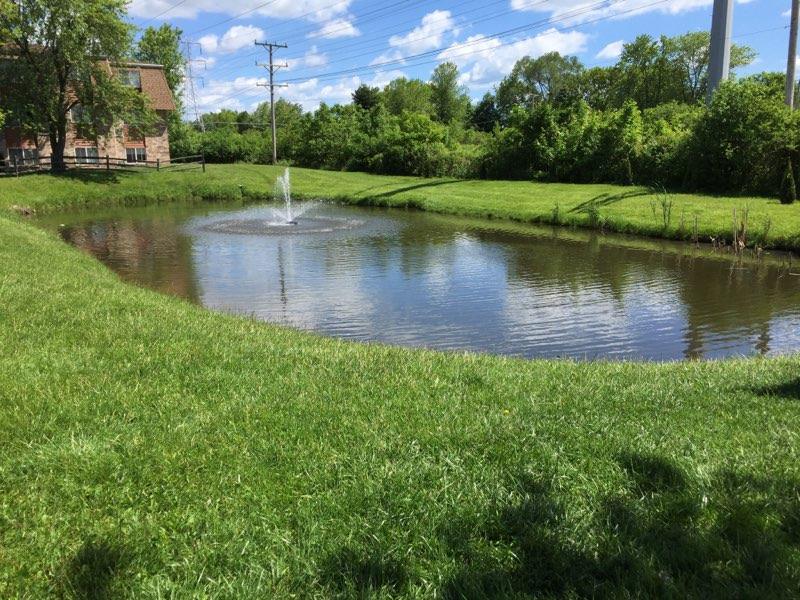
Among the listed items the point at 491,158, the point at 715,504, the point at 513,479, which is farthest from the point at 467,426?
the point at 491,158

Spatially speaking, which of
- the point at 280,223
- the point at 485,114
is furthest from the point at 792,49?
the point at 485,114

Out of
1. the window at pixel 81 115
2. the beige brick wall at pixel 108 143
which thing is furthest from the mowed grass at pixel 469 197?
the beige brick wall at pixel 108 143

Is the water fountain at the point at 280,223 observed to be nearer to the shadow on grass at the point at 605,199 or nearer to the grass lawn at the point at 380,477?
the shadow on grass at the point at 605,199

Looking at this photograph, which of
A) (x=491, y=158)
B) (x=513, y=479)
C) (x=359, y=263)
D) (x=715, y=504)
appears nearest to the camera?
(x=715, y=504)

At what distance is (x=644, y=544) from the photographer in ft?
10.8

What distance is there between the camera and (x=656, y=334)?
38.8 feet

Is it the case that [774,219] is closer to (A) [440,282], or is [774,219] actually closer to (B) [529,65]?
(A) [440,282]

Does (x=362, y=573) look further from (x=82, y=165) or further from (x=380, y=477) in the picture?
(x=82, y=165)

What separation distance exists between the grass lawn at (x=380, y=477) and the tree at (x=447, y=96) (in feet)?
308

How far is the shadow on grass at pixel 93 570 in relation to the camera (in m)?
2.87

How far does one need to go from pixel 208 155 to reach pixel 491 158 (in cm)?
3245

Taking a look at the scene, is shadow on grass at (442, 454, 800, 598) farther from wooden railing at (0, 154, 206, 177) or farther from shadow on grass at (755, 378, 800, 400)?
wooden railing at (0, 154, 206, 177)

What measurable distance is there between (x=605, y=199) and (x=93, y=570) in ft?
98.0

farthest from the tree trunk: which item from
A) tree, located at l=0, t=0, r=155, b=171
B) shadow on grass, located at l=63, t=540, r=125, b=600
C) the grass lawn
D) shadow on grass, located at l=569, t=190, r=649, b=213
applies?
shadow on grass, located at l=63, t=540, r=125, b=600
